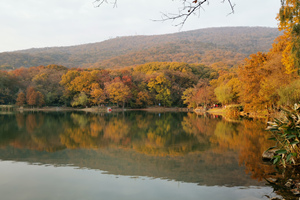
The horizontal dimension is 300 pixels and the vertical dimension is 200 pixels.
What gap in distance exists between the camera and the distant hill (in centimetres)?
9431

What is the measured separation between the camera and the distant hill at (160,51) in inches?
→ 3713

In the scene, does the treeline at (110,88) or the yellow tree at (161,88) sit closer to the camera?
the treeline at (110,88)

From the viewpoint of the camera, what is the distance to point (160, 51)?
108875 millimetres

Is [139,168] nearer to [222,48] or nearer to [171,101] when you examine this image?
[171,101]

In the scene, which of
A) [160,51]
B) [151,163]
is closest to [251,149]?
[151,163]

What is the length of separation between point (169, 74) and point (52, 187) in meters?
59.8

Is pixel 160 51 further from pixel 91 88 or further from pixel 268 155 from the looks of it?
pixel 268 155

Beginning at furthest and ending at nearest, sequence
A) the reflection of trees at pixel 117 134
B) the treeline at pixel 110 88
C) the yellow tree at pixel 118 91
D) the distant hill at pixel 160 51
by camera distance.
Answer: the distant hill at pixel 160 51
the yellow tree at pixel 118 91
the treeline at pixel 110 88
the reflection of trees at pixel 117 134

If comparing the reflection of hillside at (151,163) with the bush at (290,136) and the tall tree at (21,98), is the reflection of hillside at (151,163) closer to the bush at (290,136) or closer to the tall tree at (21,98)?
the bush at (290,136)

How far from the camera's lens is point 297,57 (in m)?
8.02

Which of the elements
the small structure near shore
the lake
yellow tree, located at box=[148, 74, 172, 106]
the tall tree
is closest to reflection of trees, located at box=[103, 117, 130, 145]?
the lake

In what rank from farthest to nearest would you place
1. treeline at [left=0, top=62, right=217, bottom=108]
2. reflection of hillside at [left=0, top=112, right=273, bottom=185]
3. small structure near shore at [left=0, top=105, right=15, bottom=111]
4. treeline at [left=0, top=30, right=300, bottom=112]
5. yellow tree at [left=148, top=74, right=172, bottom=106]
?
yellow tree at [left=148, top=74, right=172, bottom=106]
treeline at [left=0, top=62, right=217, bottom=108]
small structure near shore at [left=0, top=105, right=15, bottom=111]
treeline at [left=0, top=30, right=300, bottom=112]
reflection of hillside at [left=0, top=112, right=273, bottom=185]

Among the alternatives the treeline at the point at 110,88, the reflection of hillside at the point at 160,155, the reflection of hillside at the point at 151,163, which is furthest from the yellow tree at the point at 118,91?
the reflection of hillside at the point at 151,163

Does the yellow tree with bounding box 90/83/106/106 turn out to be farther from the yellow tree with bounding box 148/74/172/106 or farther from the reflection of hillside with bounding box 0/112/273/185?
the reflection of hillside with bounding box 0/112/273/185
